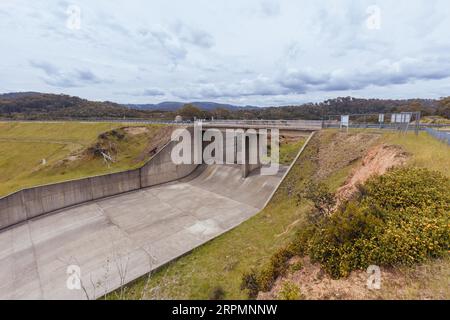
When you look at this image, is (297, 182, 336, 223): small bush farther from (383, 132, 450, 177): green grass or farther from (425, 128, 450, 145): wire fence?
(425, 128, 450, 145): wire fence

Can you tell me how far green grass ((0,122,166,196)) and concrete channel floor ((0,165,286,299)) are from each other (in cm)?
477

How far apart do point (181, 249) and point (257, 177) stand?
14201 mm

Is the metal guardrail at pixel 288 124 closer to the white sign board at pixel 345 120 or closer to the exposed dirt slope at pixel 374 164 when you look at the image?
the white sign board at pixel 345 120

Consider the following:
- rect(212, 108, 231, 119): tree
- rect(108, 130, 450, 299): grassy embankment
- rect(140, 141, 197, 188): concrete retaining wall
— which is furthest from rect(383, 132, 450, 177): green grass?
rect(212, 108, 231, 119): tree

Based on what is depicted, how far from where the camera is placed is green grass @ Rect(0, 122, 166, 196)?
24734mm

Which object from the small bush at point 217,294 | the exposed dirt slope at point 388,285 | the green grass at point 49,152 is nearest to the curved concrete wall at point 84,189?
the green grass at point 49,152

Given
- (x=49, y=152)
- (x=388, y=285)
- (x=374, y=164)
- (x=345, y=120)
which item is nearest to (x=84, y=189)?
(x=49, y=152)

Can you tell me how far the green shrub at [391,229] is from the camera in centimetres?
580

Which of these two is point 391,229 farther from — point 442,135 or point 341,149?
point 341,149

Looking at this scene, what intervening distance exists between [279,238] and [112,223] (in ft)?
48.5

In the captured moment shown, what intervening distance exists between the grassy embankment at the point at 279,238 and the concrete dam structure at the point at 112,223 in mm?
1408

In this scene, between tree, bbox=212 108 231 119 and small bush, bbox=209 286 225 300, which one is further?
tree, bbox=212 108 231 119

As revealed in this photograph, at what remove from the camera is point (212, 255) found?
13.5 meters
